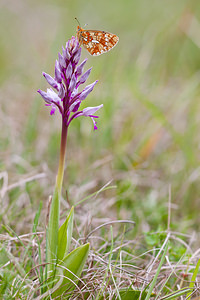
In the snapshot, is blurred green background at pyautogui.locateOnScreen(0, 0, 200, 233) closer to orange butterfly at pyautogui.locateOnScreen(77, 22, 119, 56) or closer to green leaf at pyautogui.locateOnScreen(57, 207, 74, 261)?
green leaf at pyautogui.locateOnScreen(57, 207, 74, 261)

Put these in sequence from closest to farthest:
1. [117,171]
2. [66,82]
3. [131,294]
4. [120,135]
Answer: [66,82]
[131,294]
[117,171]
[120,135]

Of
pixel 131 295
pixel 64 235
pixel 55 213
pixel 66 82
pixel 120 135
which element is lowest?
pixel 131 295

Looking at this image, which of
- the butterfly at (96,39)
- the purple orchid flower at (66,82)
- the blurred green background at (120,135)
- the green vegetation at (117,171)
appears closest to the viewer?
the purple orchid flower at (66,82)

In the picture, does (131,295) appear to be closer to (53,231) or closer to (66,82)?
(53,231)

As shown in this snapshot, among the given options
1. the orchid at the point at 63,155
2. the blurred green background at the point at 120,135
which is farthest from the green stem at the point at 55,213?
the blurred green background at the point at 120,135

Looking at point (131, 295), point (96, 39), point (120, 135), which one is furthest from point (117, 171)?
point (96, 39)

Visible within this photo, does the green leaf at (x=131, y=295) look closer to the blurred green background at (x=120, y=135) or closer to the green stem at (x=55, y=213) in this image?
the green stem at (x=55, y=213)

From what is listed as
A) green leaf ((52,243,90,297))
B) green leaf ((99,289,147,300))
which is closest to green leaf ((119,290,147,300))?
green leaf ((99,289,147,300))
